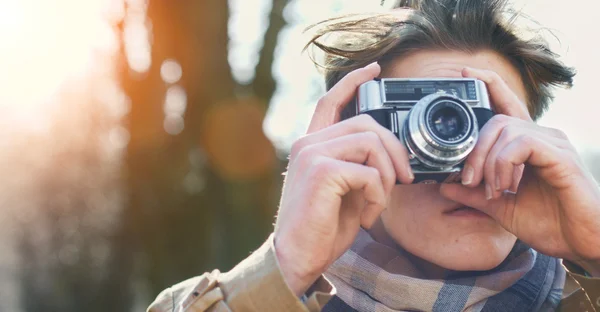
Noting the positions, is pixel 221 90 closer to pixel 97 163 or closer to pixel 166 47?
pixel 166 47

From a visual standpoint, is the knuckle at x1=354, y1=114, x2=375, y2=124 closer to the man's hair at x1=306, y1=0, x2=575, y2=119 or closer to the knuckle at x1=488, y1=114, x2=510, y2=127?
the knuckle at x1=488, y1=114, x2=510, y2=127

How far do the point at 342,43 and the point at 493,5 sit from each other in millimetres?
540

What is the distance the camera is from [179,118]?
19.0 feet

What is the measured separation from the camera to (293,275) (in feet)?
4.99

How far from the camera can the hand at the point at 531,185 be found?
1.54m

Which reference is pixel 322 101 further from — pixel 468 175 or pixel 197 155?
pixel 197 155

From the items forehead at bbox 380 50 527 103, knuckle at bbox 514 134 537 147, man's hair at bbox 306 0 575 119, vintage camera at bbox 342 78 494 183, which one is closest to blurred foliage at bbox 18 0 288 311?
man's hair at bbox 306 0 575 119

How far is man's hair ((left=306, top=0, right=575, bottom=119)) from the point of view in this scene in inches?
78.4

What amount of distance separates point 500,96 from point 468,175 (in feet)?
0.94

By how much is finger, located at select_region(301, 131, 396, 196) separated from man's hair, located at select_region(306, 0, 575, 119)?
56 centimetres

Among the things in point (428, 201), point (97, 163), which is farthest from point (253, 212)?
point (97, 163)

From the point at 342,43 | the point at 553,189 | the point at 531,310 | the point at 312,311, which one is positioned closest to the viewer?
the point at 312,311

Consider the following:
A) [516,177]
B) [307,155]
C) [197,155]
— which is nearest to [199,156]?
[197,155]

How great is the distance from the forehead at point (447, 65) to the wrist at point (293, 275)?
0.77 meters
